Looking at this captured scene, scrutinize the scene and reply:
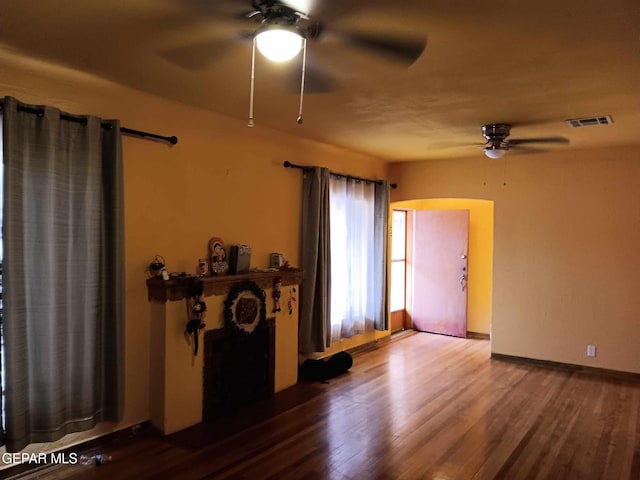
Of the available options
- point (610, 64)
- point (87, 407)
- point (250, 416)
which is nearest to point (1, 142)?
point (87, 407)

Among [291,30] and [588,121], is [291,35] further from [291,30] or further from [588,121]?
[588,121]

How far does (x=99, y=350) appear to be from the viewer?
2998mm

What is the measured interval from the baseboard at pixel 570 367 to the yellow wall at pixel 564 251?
0.06m

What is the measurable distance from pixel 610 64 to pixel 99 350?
3542 millimetres

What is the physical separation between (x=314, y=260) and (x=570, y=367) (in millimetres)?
3158

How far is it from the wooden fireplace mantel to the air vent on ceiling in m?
2.78

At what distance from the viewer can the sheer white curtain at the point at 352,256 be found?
5.24m

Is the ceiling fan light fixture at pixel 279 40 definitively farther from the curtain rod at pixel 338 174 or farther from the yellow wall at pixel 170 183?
the curtain rod at pixel 338 174

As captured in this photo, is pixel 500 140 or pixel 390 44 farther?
pixel 500 140

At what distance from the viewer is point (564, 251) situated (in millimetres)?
5160

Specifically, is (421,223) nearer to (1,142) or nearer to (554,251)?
(554,251)

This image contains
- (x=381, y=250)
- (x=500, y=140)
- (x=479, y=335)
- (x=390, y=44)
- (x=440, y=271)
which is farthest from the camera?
(x=440, y=271)

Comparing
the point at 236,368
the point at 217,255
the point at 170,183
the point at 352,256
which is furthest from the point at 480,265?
the point at 170,183

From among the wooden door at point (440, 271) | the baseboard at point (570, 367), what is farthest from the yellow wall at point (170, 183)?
the wooden door at point (440, 271)
